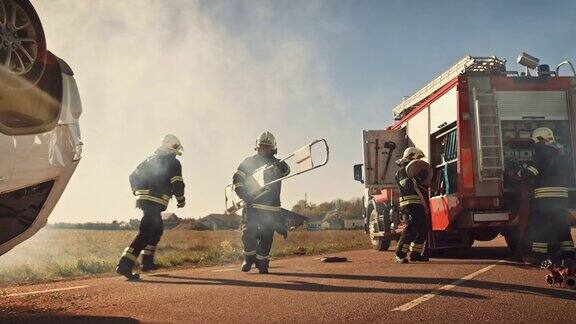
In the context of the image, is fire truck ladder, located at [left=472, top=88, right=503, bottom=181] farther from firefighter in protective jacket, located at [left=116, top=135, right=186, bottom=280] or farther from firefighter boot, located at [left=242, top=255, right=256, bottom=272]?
firefighter in protective jacket, located at [left=116, top=135, right=186, bottom=280]

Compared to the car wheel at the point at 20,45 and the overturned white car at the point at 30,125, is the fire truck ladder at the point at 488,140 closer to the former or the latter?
the overturned white car at the point at 30,125

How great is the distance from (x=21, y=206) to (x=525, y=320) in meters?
3.97

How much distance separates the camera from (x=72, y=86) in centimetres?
430

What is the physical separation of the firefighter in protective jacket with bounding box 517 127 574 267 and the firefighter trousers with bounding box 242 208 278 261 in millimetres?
3434

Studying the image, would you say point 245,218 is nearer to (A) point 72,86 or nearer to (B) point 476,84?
(A) point 72,86

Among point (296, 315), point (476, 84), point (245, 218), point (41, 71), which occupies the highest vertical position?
point (476, 84)

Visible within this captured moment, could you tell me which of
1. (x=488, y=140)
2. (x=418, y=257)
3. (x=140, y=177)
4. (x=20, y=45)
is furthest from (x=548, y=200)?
(x=20, y=45)

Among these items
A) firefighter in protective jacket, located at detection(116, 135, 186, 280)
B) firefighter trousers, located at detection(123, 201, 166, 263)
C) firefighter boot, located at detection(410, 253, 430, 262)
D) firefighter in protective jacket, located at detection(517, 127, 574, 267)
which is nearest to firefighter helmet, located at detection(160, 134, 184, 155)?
firefighter in protective jacket, located at detection(116, 135, 186, 280)

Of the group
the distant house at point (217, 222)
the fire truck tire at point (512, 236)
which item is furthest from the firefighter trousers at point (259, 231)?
the distant house at point (217, 222)

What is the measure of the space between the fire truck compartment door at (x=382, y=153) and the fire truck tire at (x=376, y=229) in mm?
1303

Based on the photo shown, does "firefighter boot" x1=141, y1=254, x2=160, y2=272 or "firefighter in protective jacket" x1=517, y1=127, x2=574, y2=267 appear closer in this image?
"firefighter in protective jacket" x1=517, y1=127, x2=574, y2=267

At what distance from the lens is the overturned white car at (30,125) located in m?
3.51

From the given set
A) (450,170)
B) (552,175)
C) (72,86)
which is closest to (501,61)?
(450,170)

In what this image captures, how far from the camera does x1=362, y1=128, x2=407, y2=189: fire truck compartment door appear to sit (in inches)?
Result: 432
